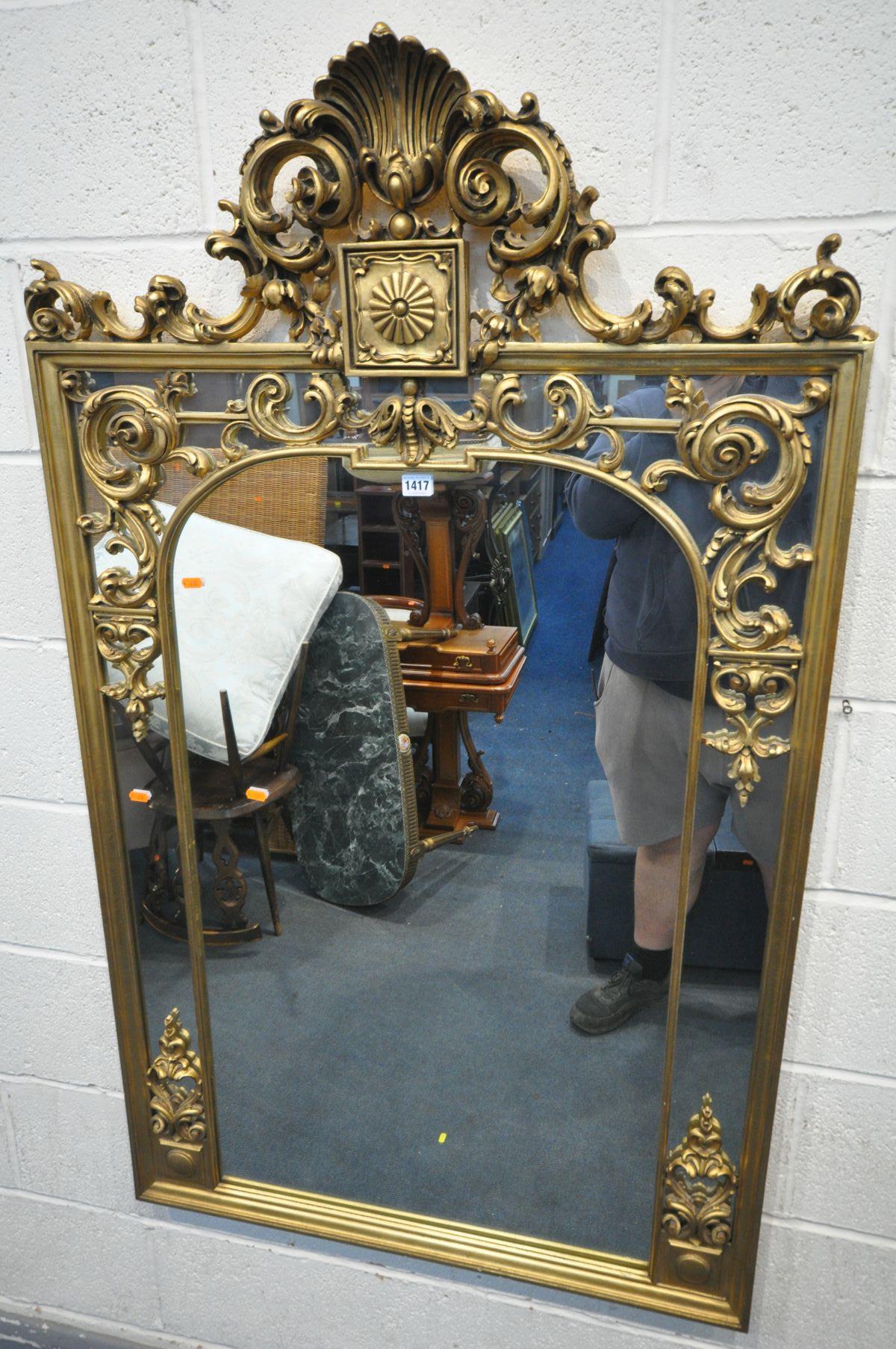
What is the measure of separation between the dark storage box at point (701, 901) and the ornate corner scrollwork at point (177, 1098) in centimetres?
46

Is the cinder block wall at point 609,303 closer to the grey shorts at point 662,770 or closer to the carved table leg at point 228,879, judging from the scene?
the grey shorts at point 662,770

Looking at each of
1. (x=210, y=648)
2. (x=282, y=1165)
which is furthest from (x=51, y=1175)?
(x=210, y=648)

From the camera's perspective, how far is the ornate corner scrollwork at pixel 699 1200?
89 centimetres

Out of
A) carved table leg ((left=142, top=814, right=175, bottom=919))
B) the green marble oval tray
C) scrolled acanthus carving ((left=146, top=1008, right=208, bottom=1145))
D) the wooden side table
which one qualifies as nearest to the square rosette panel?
the wooden side table

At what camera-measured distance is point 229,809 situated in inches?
37.1

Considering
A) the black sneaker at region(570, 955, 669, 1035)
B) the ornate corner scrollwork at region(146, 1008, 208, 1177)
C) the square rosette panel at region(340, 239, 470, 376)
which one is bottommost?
the ornate corner scrollwork at region(146, 1008, 208, 1177)

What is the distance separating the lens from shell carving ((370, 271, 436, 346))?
0.75 m

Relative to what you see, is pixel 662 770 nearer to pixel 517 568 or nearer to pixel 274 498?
pixel 517 568

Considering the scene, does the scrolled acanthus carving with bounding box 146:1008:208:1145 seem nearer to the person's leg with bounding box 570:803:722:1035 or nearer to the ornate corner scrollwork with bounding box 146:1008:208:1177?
the ornate corner scrollwork with bounding box 146:1008:208:1177

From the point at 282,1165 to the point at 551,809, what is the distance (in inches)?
20.0

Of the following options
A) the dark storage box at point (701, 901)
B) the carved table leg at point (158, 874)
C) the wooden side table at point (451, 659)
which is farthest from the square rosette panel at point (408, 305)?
the carved table leg at point (158, 874)

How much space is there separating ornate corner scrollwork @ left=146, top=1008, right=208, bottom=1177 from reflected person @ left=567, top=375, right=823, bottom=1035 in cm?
43

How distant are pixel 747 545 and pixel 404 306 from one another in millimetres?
326

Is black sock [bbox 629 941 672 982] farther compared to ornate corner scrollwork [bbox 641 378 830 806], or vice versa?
black sock [bbox 629 941 672 982]
